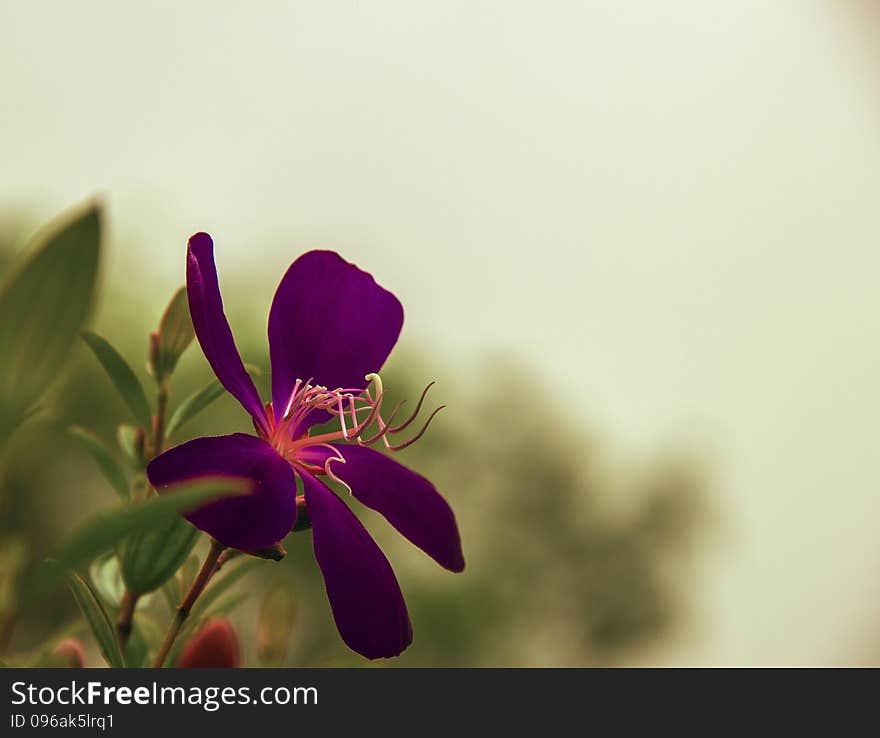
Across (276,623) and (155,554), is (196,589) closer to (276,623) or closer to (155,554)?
(155,554)

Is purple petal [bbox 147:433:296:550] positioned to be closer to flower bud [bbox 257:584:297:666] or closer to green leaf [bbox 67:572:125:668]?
green leaf [bbox 67:572:125:668]

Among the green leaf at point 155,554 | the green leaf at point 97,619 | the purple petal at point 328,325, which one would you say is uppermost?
the purple petal at point 328,325

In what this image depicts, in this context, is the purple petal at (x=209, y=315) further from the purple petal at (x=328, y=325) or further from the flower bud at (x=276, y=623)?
the flower bud at (x=276, y=623)

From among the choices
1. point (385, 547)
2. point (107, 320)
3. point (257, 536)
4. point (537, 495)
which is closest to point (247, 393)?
point (257, 536)

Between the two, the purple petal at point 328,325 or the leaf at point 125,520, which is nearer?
the leaf at point 125,520

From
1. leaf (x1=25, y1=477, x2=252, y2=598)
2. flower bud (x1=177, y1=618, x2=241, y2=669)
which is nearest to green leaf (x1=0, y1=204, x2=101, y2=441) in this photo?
leaf (x1=25, y1=477, x2=252, y2=598)

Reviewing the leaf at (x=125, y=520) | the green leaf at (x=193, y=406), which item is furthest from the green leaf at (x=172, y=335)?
the leaf at (x=125, y=520)

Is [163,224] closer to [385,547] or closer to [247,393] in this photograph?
[385,547]
